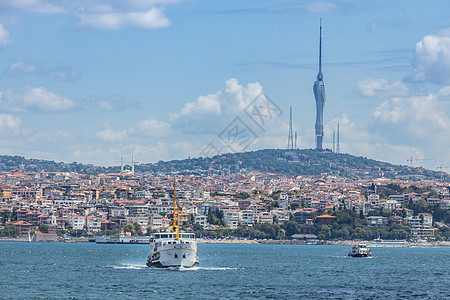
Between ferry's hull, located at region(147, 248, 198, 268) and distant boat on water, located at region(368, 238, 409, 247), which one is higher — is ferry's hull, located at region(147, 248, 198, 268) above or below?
below

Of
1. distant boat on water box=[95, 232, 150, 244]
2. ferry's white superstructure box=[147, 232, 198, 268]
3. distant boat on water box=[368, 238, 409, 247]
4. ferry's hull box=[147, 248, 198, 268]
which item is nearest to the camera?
ferry's white superstructure box=[147, 232, 198, 268]

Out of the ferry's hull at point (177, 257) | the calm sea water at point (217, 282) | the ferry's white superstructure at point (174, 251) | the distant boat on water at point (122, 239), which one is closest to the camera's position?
the calm sea water at point (217, 282)

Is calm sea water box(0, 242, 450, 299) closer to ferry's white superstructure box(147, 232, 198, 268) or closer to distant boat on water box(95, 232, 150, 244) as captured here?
ferry's white superstructure box(147, 232, 198, 268)

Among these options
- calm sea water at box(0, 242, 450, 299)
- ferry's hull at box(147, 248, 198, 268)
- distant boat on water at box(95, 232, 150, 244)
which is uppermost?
distant boat on water at box(95, 232, 150, 244)

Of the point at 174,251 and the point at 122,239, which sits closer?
the point at 174,251

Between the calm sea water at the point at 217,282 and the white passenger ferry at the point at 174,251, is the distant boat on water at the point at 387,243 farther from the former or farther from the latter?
the white passenger ferry at the point at 174,251

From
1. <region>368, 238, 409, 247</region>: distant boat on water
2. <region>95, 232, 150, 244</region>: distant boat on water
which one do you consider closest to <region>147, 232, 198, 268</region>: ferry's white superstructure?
<region>95, 232, 150, 244</region>: distant boat on water

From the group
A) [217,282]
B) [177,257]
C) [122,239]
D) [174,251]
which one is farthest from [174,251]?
[122,239]

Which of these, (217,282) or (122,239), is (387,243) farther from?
(217,282)

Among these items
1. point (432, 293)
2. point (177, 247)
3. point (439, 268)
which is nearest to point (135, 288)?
point (177, 247)

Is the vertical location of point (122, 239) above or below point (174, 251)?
above

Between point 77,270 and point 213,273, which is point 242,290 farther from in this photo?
point 77,270

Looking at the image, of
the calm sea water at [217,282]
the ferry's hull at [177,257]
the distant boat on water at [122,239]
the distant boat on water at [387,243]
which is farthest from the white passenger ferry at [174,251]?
the distant boat on water at [387,243]
